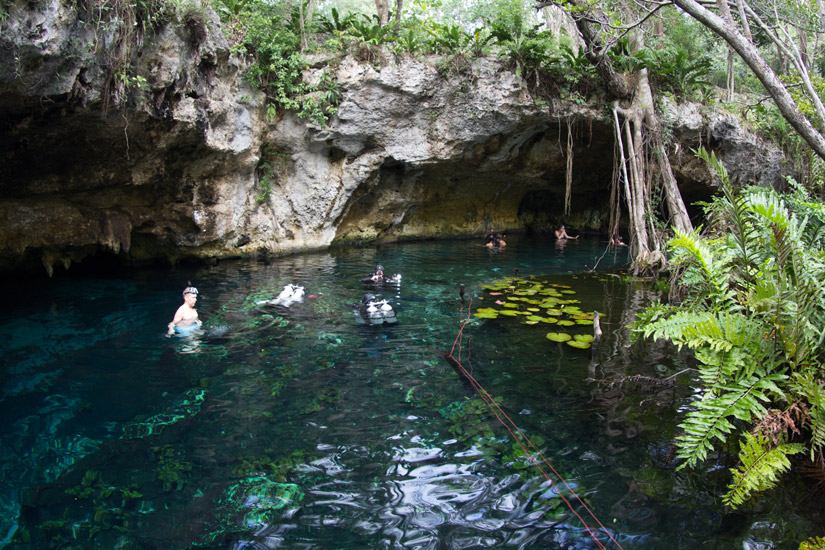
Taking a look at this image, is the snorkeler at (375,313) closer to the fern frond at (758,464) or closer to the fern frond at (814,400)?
the fern frond at (758,464)

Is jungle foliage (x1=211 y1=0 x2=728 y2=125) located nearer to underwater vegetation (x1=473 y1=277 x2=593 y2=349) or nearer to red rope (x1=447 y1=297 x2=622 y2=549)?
underwater vegetation (x1=473 y1=277 x2=593 y2=349)

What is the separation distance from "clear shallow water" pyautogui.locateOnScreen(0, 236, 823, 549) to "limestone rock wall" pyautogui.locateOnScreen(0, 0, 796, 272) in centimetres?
308

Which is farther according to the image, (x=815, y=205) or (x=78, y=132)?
(x=78, y=132)

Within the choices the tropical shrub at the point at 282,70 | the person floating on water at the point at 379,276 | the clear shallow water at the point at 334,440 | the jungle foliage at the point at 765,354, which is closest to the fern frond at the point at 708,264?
the jungle foliage at the point at 765,354

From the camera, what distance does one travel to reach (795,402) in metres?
2.99

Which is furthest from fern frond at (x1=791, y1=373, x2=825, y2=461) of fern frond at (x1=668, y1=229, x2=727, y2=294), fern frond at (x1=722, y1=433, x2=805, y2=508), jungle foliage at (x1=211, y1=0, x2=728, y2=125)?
jungle foliage at (x1=211, y1=0, x2=728, y2=125)

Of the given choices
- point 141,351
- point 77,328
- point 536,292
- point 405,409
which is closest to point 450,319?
point 536,292

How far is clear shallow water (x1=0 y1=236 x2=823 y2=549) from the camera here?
293 cm

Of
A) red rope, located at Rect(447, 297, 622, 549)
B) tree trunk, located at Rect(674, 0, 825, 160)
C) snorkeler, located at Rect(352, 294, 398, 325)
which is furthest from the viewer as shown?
snorkeler, located at Rect(352, 294, 398, 325)

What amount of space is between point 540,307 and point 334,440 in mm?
5078

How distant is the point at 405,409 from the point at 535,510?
5.28 feet

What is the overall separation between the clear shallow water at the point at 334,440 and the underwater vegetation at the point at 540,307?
251mm

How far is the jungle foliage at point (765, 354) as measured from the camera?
2846 millimetres

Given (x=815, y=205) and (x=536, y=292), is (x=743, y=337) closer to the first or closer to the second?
(x=815, y=205)
